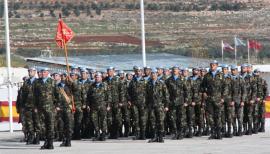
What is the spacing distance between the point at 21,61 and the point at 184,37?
3576 cm

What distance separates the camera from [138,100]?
2802 cm

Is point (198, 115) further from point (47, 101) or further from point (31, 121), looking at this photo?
point (47, 101)

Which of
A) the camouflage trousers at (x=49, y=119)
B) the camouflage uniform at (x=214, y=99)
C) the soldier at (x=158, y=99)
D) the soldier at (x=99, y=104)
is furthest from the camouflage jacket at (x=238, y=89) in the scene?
the camouflage trousers at (x=49, y=119)

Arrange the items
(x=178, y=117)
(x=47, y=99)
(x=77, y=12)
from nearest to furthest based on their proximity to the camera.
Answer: (x=47, y=99)
(x=178, y=117)
(x=77, y=12)

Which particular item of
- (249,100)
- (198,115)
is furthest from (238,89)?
(198,115)

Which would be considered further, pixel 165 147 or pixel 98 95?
pixel 98 95

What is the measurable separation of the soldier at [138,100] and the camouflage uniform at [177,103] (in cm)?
67

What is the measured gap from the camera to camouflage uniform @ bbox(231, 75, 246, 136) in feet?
92.6

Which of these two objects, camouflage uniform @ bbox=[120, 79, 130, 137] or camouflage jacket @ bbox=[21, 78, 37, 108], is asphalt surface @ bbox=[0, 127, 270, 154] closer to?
camouflage uniform @ bbox=[120, 79, 130, 137]

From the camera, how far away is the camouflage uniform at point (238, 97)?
2823cm

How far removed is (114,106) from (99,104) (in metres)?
0.79

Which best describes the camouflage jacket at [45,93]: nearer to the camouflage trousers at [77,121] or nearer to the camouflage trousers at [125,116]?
the camouflage trousers at [77,121]

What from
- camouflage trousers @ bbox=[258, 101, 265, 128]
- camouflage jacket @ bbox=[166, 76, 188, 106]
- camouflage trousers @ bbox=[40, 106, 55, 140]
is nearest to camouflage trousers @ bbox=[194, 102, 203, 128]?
camouflage jacket @ bbox=[166, 76, 188, 106]

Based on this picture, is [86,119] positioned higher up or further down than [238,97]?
further down
